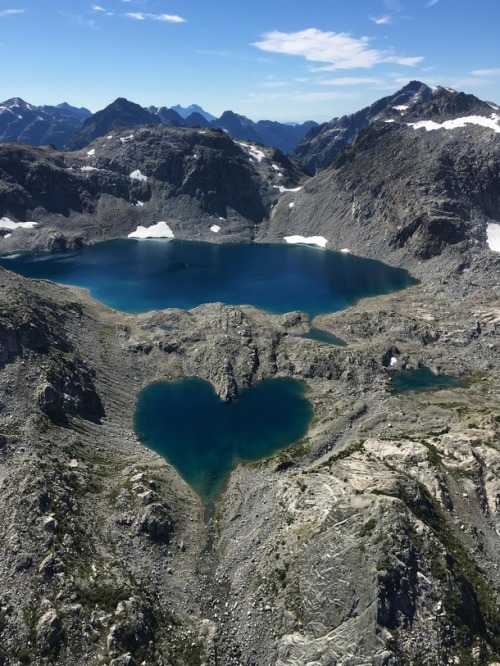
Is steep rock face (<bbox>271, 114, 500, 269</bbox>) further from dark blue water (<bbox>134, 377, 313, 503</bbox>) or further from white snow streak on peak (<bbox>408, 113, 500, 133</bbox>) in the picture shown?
dark blue water (<bbox>134, 377, 313, 503</bbox>)

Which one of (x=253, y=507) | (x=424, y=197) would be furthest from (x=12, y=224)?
(x=253, y=507)

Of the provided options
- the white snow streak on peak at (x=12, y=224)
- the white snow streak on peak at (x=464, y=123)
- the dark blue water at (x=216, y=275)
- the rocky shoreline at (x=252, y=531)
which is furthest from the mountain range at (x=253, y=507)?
the white snow streak on peak at (x=464, y=123)

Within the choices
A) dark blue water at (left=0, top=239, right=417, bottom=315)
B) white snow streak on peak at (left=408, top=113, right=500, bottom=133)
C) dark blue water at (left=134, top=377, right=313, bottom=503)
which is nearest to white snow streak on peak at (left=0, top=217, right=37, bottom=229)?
dark blue water at (left=0, top=239, right=417, bottom=315)

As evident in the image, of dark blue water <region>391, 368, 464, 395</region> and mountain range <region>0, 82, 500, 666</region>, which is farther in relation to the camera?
dark blue water <region>391, 368, 464, 395</region>

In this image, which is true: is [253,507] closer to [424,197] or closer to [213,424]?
[213,424]

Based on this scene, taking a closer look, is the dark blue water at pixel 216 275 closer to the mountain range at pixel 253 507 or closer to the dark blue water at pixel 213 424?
the mountain range at pixel 253 507

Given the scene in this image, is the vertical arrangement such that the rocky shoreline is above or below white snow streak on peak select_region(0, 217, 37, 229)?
below

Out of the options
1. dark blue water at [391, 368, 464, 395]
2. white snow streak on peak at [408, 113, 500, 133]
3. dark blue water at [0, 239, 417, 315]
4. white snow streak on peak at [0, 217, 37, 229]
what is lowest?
dark blue water at [391, 368, 464, 395]
